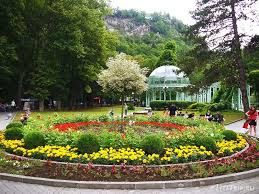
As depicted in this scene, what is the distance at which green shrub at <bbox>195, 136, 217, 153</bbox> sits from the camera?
1360cm

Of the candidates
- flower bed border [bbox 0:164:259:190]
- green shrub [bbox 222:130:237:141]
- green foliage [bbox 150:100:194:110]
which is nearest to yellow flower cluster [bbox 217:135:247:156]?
green shrub [bbox 222:130:237:141]

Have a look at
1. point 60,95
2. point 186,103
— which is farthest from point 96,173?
point 186,103

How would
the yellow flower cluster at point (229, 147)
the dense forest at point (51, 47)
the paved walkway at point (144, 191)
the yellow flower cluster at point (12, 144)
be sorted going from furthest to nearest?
the dense forest at point (51, 47)
the yellow flower cluster at point (12, 144)
the yellow flower cluster at point (229, 147)
the paved walkway at point (144, 191)

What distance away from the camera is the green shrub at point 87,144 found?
42.1 ft

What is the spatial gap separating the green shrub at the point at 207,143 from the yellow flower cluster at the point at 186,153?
36 cm

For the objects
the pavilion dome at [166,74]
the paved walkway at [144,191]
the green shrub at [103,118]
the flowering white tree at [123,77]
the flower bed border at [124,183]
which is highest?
the pavilion dome at [166,74]

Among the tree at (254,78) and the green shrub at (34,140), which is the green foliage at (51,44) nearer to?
the tree at (254,78)

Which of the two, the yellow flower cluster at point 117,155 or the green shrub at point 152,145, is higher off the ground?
the green shrub at point 152,145

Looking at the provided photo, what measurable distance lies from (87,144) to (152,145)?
213cm

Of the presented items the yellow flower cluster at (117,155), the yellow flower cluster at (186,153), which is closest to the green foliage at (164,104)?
the yellow flower cluster at (186,153)

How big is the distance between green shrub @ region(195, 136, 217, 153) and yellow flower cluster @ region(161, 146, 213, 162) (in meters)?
0.36

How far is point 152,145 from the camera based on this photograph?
504 inches

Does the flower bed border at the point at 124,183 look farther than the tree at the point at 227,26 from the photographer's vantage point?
No

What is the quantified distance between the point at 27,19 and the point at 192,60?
77.6 feet
